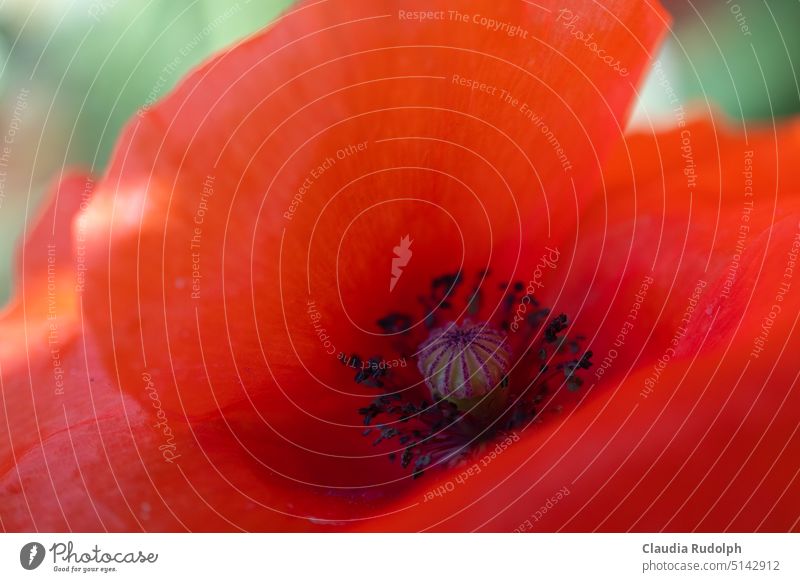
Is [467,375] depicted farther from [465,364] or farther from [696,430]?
[696,430]

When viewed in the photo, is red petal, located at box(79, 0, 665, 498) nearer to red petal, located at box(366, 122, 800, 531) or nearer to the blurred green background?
the blurred green background

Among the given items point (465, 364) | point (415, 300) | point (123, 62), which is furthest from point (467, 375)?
point (123, 62)

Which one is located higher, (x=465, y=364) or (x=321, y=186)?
(x=321, y=186)

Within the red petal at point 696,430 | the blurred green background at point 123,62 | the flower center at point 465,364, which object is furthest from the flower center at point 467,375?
the blurred green background at point 123,62

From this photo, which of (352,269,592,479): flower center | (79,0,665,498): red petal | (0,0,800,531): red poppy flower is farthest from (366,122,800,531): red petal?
(79,0,665,498): red petal

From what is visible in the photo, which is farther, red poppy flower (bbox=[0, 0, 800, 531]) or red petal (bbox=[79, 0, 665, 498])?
red petal (bbox=[79, 0, 665, 498])

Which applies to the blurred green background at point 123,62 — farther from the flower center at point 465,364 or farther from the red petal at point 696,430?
the flower center at point 465,364

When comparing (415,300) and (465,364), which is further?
(415,300)

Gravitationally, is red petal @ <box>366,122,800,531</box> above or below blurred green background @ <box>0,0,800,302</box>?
below
